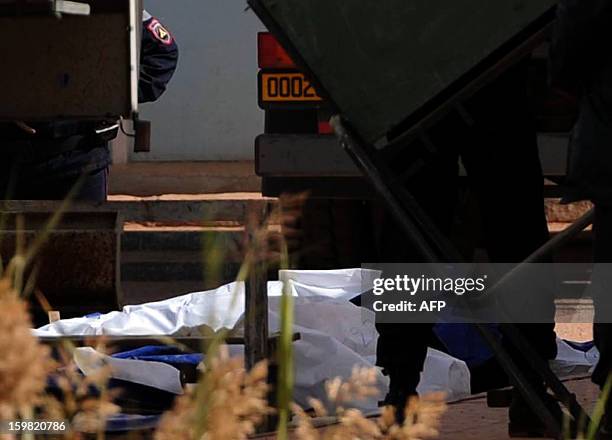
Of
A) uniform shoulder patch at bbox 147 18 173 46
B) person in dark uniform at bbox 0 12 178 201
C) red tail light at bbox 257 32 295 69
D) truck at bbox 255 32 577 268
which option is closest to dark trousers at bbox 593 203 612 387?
person in dark uniform at bbox 0 12 178 201

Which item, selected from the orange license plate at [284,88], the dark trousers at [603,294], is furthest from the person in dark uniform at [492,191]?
the orange license plate at [284,88]

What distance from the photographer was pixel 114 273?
4.66 meters

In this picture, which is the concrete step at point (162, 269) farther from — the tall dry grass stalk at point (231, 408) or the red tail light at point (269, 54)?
the tall dry grass stalk at point (231, 408)

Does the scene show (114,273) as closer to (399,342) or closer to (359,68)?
(399,342)

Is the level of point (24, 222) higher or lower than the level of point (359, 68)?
lower

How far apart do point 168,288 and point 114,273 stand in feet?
17.4

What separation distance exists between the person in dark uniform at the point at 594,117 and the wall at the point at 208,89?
1277 cm

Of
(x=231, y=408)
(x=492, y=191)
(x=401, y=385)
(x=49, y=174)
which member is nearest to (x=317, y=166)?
(x=49, y=174)

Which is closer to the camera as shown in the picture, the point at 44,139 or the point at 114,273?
the point at 114,273

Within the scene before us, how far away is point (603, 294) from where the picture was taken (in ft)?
12.0

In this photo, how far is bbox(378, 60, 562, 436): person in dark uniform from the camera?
13.5ft

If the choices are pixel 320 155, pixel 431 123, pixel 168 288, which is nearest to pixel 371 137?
pixel 431 123

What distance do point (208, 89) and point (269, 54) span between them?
29.6 feet

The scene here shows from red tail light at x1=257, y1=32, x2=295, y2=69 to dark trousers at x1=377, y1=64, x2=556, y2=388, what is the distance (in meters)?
3.36
